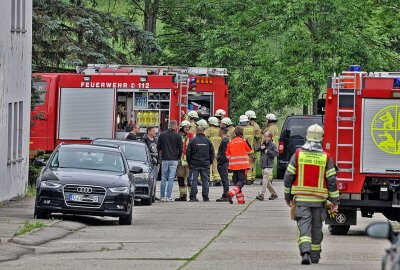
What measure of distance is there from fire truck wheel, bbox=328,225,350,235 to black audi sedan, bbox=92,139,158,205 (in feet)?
25.9

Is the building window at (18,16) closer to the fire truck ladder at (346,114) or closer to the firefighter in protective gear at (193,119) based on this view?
the firefighter in protective gear at (193,119)

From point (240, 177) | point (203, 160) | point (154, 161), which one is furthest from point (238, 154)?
point (154, 161)

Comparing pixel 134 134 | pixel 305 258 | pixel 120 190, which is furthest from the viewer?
pixel 134 134

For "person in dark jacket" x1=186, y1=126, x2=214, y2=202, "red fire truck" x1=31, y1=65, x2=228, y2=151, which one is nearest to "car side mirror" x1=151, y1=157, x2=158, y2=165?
"person in dark jacket" x1=186, y1=126, x2=214, y2=202

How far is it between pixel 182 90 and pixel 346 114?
1781cm

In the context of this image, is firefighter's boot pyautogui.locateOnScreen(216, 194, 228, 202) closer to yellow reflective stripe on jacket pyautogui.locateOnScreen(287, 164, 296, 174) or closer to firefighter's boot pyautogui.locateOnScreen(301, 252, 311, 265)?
yellow reflective stripe on jacket pyautogui.locateOnScreen(287, 164, 296, 174)

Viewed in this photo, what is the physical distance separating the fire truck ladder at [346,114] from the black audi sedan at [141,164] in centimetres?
864

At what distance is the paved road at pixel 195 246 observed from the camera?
1758 cm

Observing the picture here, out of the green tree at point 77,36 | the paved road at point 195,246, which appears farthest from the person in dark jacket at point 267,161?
the green tree at point 77,36

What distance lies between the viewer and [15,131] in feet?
109

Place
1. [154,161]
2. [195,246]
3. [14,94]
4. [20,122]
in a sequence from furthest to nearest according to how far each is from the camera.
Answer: [20,122] < [14,94] < [154,161] < [195,246]

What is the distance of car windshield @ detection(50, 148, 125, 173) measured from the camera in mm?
25406

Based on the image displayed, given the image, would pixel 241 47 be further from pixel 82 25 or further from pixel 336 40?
pixel 82 25

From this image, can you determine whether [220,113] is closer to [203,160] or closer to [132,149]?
[203,160]
